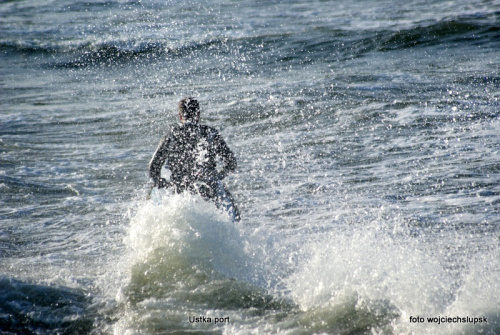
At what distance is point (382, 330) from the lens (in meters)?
4.63

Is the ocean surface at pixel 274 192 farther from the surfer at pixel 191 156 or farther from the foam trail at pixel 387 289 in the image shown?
the surfer at pixel 191 156

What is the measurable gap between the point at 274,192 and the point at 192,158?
8.99ft

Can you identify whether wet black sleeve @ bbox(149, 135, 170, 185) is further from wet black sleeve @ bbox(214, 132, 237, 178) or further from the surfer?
wet black sleeve @ bbox(214, 132, 237, 178)

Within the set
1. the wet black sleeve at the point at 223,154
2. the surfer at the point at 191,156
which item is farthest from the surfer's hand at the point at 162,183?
the wet black sleeve at the point at 223,154

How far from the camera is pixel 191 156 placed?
237 inches

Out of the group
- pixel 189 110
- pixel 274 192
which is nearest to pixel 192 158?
pixel 189 110

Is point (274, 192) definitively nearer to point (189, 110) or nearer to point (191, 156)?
point (191, 156)

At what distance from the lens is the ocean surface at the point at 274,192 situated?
5055 millimetres

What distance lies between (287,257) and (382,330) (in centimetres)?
161

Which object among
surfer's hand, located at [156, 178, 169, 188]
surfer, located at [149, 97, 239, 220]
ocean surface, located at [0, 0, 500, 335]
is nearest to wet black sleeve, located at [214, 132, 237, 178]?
surfer, located at [149, 97, 239, 220]

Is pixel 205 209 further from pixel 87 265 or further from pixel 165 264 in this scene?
pixel 87 265

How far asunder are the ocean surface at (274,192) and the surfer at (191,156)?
168 mm

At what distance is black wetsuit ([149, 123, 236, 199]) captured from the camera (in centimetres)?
599

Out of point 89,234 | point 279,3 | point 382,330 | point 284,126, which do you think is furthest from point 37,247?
point 279,3
